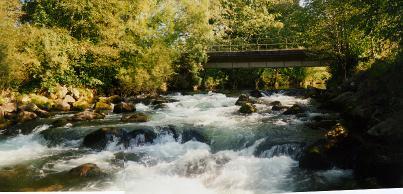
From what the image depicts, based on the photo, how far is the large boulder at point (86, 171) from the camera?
586 centimetres

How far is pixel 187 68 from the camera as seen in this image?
1719 cm

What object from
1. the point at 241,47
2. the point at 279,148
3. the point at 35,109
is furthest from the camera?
the point at 241,47

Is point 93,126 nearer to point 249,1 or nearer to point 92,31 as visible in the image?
point 92,31

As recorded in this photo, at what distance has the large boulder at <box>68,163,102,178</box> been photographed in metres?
5.86

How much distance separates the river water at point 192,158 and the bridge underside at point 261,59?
23.1 feet

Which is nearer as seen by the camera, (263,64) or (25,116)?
(25,116)

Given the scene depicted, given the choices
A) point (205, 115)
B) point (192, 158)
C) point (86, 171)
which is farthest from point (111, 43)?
point (86, 171)

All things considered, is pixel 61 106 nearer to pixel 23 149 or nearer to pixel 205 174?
pixel 23 149

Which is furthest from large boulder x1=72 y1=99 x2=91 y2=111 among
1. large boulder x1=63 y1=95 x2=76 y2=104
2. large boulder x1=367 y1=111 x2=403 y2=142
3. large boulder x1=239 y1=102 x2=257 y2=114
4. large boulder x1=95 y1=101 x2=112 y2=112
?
large boulder x1=367 y1=111 x2=403 y2=142

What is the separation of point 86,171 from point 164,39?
34.4ft

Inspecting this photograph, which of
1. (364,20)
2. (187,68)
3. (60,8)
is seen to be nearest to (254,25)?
(187,68)

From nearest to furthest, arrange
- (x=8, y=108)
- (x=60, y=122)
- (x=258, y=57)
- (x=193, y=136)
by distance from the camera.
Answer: (x=8, y=108), (x=193, y=136), (x=60, y=122), (x=258, y=57)

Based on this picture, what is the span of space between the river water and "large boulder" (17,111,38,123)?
0.82ft

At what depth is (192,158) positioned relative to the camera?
21.0 feet
